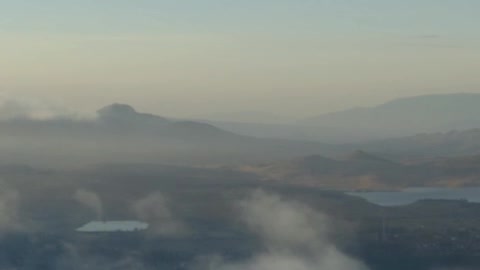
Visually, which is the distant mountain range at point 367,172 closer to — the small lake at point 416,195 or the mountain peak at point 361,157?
the mountain peak at point 361,157

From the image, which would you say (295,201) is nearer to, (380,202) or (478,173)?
(380,202)

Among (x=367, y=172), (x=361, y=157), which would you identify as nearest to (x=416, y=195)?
(x=367, y=172)

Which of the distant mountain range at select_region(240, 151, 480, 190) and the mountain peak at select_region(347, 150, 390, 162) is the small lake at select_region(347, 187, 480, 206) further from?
the mountain peak at select_region(347, 150, 390, 162)

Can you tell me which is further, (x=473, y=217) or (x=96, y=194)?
(x=96, y=194)

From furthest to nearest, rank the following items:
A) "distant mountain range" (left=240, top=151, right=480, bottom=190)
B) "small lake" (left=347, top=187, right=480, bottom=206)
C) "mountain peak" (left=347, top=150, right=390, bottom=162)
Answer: "mountain peak" (left=347, top=150, right=390, bottom=162) → "distant mountain range" (left=240, top=151, right=480, bottom=190) → "small lake" (left=347, top=187, right=480, bottom=206)

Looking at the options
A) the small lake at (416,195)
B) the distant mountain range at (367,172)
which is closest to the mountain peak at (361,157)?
the distant mountain range at (367,172)

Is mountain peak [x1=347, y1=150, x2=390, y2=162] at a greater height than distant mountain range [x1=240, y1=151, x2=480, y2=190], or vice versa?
mountain peak [x1=347, y1=150, x2=390, y2=162]

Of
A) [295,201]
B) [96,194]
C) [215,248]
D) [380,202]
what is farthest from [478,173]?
[215,248]

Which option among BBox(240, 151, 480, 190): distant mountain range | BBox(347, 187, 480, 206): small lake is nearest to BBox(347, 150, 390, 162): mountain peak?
BBox(240, 151, 480, 190): distant mountain range
